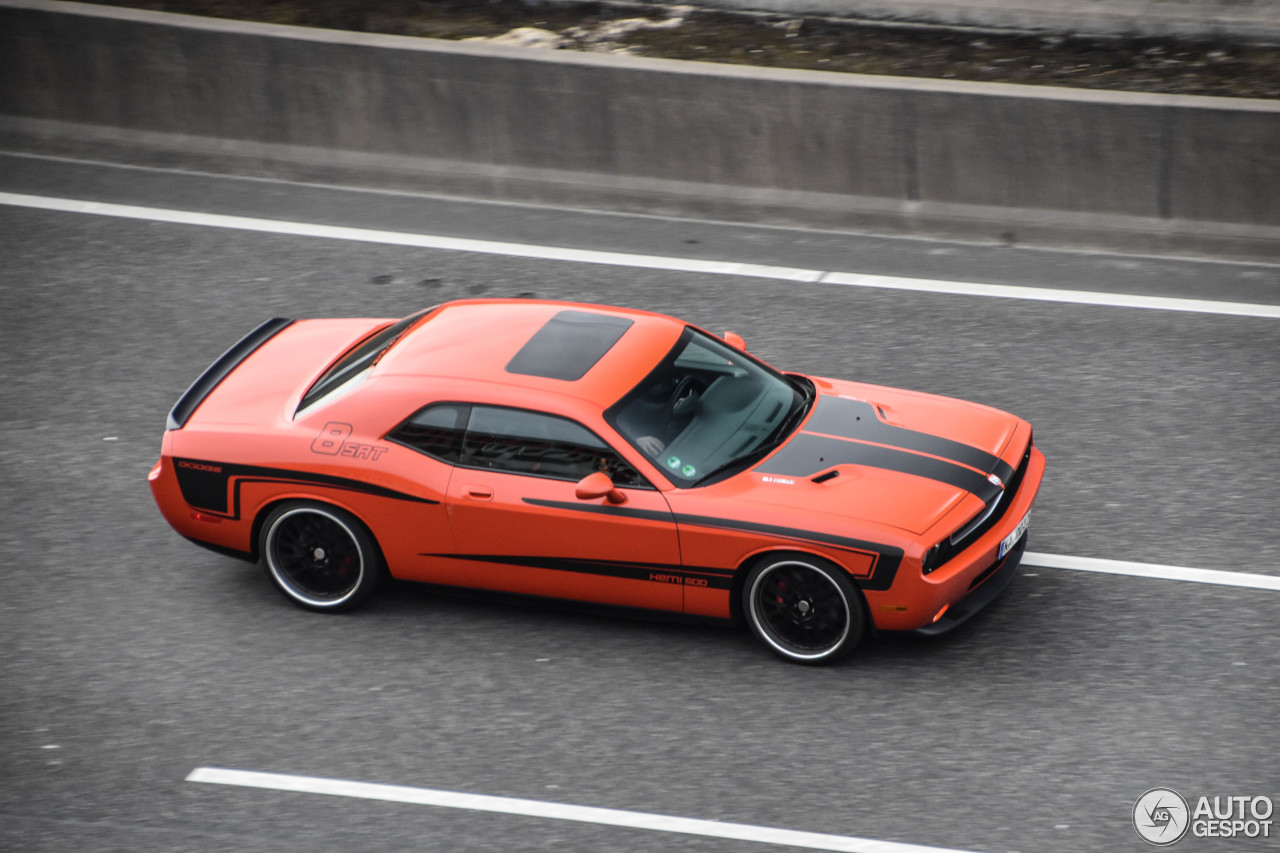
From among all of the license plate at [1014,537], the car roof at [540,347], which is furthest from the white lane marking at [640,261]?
the license plate at [1014,537]

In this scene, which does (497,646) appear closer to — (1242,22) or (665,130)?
(665,130)

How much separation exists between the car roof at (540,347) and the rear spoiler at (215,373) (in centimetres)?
105

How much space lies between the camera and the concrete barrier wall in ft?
35.2

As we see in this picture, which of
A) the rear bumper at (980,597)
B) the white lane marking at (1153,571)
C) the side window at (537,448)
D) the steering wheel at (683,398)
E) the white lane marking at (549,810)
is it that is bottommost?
the white lane marking at (549,810)

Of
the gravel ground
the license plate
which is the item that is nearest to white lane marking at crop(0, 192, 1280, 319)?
the gravel ground

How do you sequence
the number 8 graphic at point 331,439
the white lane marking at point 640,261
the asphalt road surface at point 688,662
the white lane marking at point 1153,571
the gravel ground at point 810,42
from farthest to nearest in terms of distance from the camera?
the gravel ground at point 810,42, the white lane marking at point 640,261, the white lane marking at point 1153,571, the number 8 graphic at point 331,439, the asphalt road surface at point 688,662

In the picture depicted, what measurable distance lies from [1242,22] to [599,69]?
5.76m

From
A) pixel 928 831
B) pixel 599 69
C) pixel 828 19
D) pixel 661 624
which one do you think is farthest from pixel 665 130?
pixel 928 831

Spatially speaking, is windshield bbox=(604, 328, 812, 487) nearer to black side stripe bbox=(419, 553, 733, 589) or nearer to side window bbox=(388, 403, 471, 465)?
black side stripe bbox=(419, 553, 733, 589)

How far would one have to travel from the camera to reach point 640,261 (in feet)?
36.2

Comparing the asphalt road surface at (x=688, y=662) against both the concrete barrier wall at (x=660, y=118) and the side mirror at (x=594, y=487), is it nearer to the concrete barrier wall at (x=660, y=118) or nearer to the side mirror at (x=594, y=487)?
the side mirror at (x=594, y=487)

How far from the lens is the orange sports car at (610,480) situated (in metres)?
6.62

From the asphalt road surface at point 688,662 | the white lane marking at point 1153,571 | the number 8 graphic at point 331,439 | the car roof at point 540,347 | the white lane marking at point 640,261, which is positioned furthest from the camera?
the white lane marking at point 640,261

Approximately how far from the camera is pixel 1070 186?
35.9 feet
